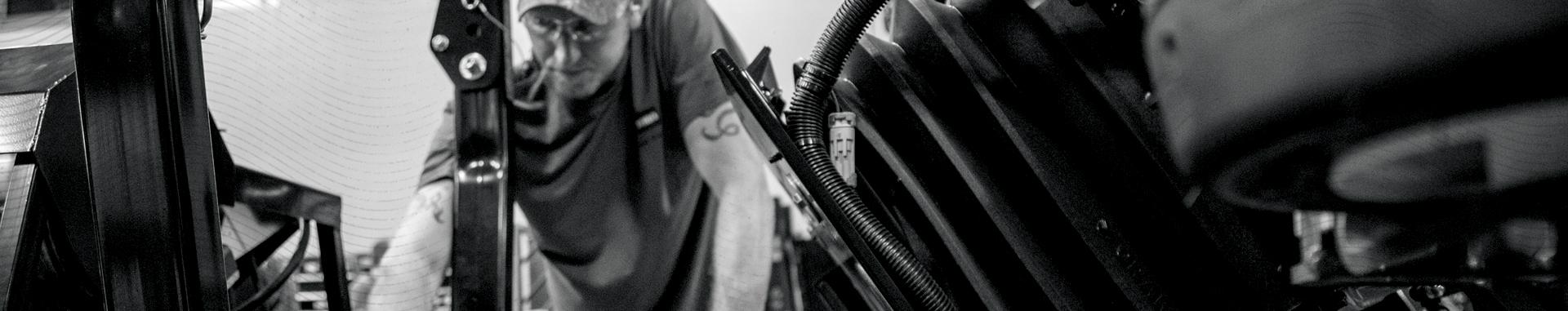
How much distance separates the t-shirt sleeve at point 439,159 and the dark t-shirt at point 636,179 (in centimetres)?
14

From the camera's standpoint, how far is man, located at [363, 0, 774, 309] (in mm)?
1853

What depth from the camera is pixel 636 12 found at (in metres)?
1.88

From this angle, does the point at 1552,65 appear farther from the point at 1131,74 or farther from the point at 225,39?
the point at 225,39

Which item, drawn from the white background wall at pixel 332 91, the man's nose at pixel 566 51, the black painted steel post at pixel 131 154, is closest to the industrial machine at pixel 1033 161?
the black painted steel post at pixel 131 154

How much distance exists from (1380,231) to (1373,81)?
167mm

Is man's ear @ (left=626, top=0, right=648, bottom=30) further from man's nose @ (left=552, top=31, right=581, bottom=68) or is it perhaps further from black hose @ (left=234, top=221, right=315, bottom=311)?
black hose @ (left=234, top=221, right=315, bottom=311)

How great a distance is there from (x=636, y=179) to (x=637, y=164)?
0.09 ft

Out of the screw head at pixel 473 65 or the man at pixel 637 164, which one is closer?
the screw head at pixel 473 65

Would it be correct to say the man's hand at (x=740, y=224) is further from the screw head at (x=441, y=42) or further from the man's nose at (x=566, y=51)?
the screw head at (x=441, y=42)

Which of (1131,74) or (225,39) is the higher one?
(225,39)

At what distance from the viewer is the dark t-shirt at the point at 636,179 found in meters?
1.86

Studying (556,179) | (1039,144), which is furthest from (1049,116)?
(556,179)

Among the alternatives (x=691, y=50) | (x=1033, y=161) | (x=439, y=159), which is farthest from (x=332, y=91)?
(x=1033, y=161)

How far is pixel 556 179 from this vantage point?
1873 millimetres
